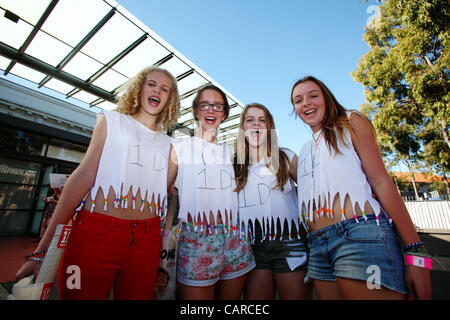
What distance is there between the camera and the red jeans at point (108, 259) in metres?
1.10

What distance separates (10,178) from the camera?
309 inches

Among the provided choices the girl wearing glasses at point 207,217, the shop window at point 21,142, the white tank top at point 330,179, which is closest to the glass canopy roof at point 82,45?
the shop window at point 21,142

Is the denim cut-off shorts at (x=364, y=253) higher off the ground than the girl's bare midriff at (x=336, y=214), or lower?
lower

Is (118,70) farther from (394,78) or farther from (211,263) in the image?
(394,78)

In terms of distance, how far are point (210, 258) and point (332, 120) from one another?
1.35m

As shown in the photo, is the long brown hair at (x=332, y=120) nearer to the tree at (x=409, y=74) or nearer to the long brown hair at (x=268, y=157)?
the long brown hair at (x=268, y=157)

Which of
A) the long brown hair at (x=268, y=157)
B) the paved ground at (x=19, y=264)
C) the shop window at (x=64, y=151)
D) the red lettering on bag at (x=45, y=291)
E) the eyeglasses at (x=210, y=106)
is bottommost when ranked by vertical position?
the paved ground at (x=19, y=264)

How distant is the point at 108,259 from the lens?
1.17 m

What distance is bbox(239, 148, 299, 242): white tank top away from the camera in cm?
165

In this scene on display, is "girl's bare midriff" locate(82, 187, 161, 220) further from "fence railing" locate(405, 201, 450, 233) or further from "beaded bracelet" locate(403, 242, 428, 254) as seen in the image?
"fence railing" locate(405, 201, 450, 233)

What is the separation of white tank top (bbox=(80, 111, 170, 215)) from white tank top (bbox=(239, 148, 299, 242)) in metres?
0.68
